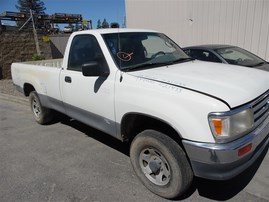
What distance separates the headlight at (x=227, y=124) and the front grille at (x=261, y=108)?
26cm

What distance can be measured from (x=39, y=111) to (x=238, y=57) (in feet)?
16.1

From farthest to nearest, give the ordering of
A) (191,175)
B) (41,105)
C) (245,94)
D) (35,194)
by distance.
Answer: (41,105), (35,194), (191,175), (245,94)

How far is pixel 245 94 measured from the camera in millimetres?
2621

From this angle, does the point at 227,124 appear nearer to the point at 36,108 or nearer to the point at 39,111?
the point at 39,111

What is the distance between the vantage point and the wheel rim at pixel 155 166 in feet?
9.74

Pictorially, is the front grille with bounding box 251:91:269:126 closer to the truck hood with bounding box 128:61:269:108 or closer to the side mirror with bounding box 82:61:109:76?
the truck hood with bounding box 128:61:269:108

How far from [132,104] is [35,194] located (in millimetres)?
1608

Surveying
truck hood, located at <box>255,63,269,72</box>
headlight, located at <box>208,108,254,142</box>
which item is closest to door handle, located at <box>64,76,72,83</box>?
headlight, located at <box>208,108,254,142</box>

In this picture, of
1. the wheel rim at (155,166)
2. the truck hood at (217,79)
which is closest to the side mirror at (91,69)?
the truck hood at (217,79)

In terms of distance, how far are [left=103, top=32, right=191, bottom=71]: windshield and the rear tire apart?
8.26ft

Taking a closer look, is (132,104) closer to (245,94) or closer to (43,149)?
(245,94)

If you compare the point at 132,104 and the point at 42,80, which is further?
the point at 42,80

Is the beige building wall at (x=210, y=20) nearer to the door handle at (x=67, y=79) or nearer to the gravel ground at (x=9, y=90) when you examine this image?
the gravel ground at (x=9, y=90)

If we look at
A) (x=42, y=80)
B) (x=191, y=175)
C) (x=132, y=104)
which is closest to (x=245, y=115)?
(x=191, y=175)
